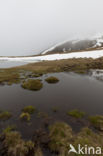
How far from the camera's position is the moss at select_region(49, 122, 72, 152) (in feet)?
23.1

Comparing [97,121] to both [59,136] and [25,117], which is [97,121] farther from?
[25,117]

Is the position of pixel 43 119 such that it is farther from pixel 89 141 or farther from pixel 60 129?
pixel 89 141

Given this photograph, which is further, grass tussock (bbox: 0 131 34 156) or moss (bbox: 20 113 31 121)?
moss (bbox: 20 113 31 121)

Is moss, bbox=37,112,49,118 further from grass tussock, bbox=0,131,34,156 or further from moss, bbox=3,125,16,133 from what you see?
grass tussock, bbox=0,131,34,156

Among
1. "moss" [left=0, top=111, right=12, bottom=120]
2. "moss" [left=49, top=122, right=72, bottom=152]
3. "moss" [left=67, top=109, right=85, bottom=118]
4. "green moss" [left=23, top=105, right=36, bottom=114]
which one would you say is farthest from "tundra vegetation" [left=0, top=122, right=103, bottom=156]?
"green moss" [left=23, top=105, right=36, bottom=114]

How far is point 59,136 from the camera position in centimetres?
784

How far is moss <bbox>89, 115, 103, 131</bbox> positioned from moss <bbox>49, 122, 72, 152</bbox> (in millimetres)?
2896

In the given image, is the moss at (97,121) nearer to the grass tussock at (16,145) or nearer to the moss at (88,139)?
the moss at (88,139)

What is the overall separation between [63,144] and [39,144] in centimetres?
209

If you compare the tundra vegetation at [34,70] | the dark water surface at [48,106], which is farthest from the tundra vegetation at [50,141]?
the tundra vegetation at [34,70]

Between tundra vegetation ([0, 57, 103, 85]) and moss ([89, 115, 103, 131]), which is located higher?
tundra vegetation ([0, 57, 103, 85])

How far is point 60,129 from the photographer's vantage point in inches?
340

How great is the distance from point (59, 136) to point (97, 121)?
4.74m

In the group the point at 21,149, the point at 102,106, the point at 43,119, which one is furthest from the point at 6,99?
→ the point at 102,106
